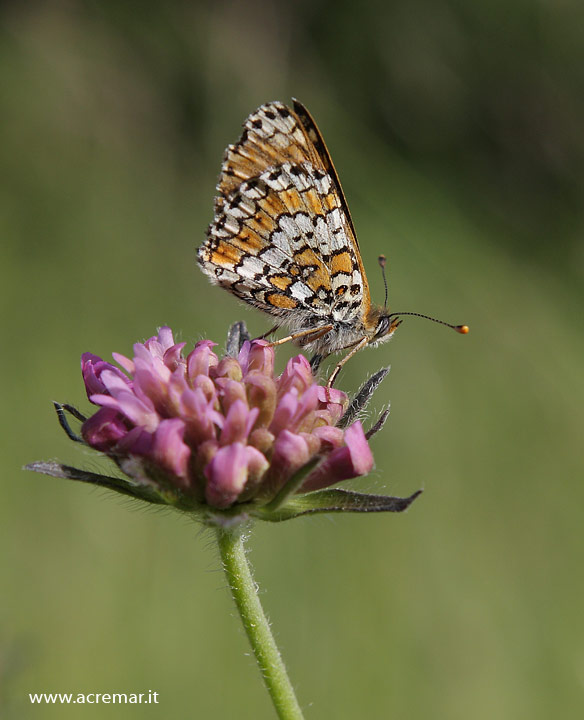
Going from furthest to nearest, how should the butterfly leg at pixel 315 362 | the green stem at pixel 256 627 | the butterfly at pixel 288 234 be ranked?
the butterfly at pixel 288 234, the butterfly leg at pixel 315 362, the green stem at pixel 256 627

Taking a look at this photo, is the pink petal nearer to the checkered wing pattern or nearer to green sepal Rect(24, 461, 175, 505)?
green sepal Rect(24, 461, 175, 505)

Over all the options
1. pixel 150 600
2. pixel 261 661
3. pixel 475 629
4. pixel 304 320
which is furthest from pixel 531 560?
pixel 261 661

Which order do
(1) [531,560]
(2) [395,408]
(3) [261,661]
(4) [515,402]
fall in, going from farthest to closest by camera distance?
(4) [515,402] → (2) [395,408] → (1) [531,560] → (3) [261,661]

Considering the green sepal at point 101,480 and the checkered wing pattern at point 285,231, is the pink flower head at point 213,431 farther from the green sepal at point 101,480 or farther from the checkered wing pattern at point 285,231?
the checkered wing pattern at point 285,231

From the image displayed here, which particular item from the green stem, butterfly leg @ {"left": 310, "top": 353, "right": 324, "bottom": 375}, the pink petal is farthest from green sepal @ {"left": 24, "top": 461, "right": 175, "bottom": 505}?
butterfly leg @ {"left": 310, "top": 353, "right": 324, "bottom": 375}

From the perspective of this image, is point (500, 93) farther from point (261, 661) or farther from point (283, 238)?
point (261, 661)

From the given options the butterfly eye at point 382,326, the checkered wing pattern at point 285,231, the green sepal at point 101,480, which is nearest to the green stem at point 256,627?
the green sepal at point 101,480

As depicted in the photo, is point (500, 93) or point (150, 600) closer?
point (150, 600)

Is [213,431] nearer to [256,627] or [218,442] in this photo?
[218,442]
